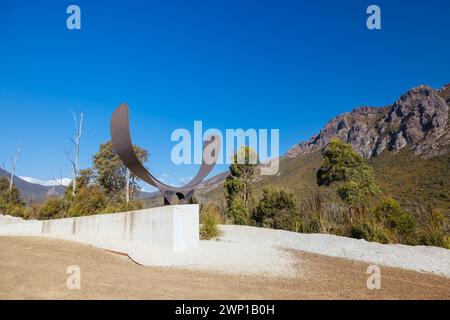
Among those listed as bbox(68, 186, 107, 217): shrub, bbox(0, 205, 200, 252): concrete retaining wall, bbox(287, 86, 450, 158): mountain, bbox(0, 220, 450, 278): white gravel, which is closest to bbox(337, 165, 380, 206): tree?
bbox(0, 220, 450, 278): white gravel

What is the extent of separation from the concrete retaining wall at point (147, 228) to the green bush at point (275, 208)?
25.8 feet

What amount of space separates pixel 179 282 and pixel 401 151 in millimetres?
51332

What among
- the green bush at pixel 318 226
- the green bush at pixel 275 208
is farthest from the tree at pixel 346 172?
the green bush at pixel 318 226

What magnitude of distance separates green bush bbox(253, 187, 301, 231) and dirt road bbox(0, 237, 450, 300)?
28.8ft

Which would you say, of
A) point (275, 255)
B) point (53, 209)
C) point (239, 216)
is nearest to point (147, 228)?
point (275, 255)

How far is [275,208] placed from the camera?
14.9 meters

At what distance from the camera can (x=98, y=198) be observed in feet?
50.2

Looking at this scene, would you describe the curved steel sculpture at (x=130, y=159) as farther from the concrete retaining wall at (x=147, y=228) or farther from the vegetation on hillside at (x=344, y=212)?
the vegetation on hillside at (x=344, y=212)

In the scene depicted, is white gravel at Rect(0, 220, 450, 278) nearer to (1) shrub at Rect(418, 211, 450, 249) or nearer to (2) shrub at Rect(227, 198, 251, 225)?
(1) shrub at Rect(418, 211, 450, 249)

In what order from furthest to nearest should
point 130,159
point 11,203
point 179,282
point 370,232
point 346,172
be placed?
point 346,172 < point 11,203 < point 370,232 < point 130,159 < point 179,282

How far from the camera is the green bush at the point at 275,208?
47.3 feet

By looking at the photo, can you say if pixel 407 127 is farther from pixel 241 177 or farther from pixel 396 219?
pixel 396 219
